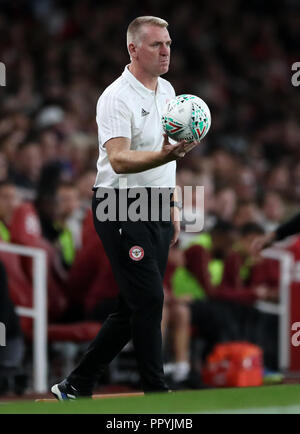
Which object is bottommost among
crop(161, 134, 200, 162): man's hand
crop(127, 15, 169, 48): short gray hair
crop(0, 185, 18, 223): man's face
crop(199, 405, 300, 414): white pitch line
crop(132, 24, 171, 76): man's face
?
crop(199, 405, 300, 414): white pitch line

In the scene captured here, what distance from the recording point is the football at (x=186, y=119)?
573 centimetres

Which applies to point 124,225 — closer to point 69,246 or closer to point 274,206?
point 69,246

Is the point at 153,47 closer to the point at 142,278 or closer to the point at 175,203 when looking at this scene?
the point at 175,203

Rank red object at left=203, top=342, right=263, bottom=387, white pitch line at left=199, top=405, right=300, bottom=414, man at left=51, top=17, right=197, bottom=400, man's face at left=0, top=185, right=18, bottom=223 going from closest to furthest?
white pitch line at left=199, top=405, right=300, bottom=414 < man at left=51, top=17, right=197, bottom=400 < man's face at left=0, top=185, right=18, bottom=223 < red object at left=203, top=342, right=263, bottom=387

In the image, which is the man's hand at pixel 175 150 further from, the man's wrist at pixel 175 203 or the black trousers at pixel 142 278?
the man's wrist at pixel 175 203

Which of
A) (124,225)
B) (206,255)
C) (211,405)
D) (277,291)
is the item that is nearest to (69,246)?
(206,255)

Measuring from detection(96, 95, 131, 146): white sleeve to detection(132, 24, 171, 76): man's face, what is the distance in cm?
31

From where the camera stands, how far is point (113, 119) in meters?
5.90

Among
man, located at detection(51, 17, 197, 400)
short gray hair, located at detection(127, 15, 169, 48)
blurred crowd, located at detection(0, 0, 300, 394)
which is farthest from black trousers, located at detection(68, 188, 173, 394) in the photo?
blurred crowd, located at detection(0, 0, 300, 394)

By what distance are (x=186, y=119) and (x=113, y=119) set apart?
1.42ft

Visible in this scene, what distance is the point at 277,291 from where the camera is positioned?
36.5 ft

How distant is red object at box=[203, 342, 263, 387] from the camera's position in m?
9.82

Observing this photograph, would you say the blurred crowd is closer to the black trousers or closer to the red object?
the red object

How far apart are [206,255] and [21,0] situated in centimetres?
779
